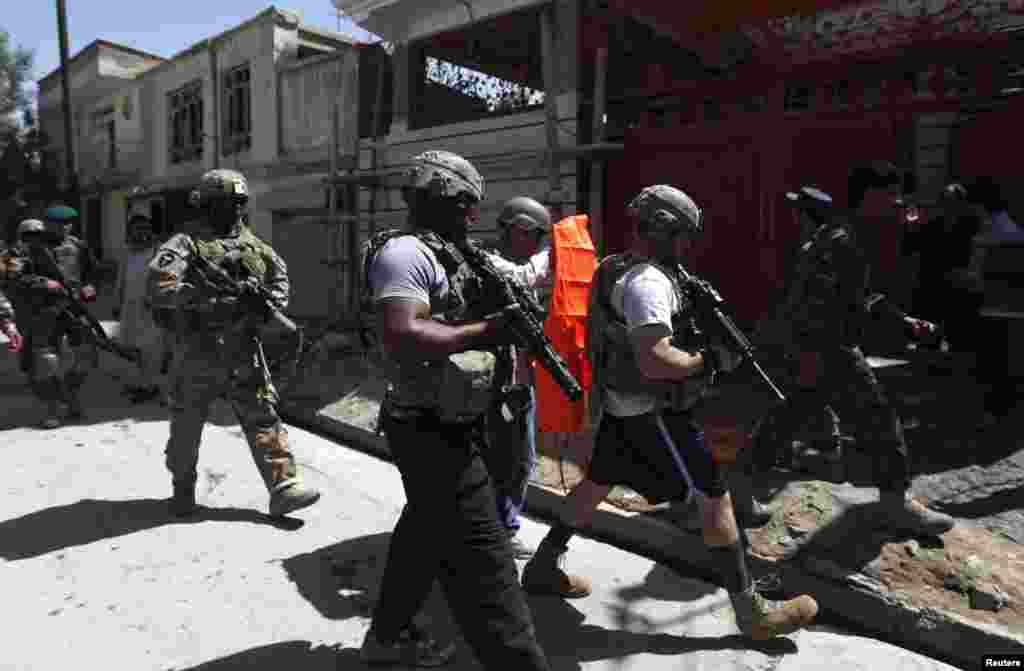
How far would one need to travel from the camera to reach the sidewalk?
2.79 m

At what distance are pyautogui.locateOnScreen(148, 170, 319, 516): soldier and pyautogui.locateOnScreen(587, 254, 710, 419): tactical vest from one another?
1899mm

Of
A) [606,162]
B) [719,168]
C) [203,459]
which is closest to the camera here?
[203,459]

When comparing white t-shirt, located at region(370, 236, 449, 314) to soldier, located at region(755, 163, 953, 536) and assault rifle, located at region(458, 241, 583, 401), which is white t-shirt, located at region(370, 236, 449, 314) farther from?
soldier, located at region(755, 163, 953, 536)

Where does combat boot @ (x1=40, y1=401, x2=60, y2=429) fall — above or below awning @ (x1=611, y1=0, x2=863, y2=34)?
below

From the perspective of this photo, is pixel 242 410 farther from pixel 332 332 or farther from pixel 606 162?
pixel 332 332

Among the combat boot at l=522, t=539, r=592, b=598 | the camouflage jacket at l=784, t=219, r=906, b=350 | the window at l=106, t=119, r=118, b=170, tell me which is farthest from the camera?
the window at l=106, t=119, r=118, b=170

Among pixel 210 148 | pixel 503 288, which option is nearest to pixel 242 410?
pixel 503 288

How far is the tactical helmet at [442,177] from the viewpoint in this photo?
2.25 m

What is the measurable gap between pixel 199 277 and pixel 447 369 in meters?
2.19

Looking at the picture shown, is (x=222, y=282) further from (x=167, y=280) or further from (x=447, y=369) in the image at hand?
(x=447, y=369)

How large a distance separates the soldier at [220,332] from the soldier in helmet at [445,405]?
1.73 m

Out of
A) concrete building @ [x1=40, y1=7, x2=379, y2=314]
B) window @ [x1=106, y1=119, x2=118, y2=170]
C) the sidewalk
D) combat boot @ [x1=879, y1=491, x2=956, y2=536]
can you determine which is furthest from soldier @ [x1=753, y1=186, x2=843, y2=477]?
window @ [x1=106, y1=119, x2=118, y2=170]

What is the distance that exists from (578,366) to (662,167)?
3.49m

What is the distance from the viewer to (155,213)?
17.2m
